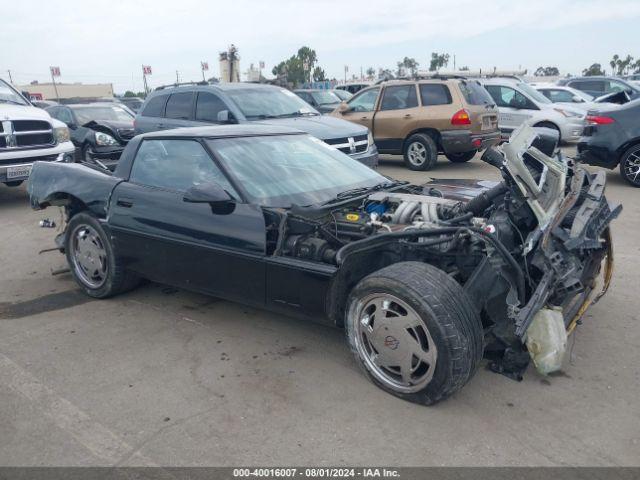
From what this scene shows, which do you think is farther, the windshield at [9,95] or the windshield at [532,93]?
the windshield at [532,93]

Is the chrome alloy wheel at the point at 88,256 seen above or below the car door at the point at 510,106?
below

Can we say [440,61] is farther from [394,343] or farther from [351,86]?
[394,343]

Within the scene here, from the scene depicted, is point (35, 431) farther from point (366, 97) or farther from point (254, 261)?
point (366, 97)

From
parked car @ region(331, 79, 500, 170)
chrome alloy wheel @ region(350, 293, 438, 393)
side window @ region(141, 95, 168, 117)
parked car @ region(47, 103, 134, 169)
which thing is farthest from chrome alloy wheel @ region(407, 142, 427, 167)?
chrome alloy wheel @ region(350, 293, 438, 393)

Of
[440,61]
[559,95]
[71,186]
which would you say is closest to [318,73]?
[440,61]

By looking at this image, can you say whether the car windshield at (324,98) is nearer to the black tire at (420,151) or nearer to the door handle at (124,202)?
the black tire at (420,151)

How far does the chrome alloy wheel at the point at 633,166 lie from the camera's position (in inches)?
353

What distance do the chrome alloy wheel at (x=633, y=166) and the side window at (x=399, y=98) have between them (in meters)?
3.97

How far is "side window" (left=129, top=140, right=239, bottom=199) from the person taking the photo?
13.6 feet

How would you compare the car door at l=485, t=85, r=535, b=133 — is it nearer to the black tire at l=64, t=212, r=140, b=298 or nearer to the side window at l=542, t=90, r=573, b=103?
the side window at l=542, t=90, r=573, b=103

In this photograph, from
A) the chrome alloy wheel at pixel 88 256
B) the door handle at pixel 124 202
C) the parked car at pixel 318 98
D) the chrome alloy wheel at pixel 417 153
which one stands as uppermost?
the door handle at pixel 124 202

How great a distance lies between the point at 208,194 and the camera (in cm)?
373

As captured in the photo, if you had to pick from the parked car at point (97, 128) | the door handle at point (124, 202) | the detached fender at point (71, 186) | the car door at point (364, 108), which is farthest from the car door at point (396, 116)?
the door handle at point (124, 202)

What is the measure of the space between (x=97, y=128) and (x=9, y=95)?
1899 mm
